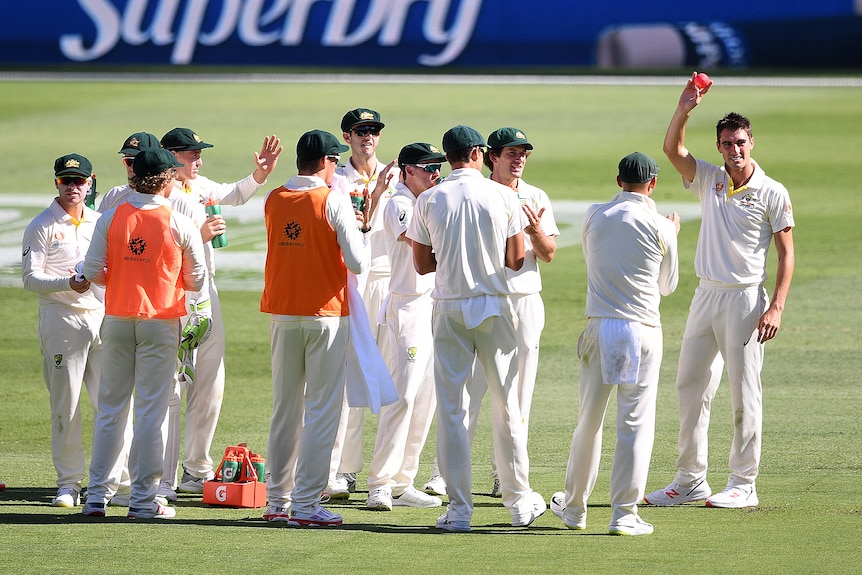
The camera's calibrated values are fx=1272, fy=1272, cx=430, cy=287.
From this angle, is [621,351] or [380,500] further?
[380,500]

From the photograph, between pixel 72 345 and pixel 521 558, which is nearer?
pixel 521 558

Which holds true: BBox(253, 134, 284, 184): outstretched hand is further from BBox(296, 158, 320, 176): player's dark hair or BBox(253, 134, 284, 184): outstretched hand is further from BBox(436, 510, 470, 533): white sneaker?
BBox(436, 510, 470, 533): white sneaker

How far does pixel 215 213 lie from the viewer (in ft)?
24.6

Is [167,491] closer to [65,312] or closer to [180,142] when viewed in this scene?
[65,312]

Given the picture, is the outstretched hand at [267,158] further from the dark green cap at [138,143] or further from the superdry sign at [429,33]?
the superdry sign at [429,33]

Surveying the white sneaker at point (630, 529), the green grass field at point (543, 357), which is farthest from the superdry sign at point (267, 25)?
the white sneaker at point (630, 529)

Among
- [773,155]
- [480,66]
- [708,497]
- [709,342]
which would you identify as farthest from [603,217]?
[480,66]

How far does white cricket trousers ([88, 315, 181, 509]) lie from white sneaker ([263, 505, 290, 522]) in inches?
23.0

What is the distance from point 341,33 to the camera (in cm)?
2731

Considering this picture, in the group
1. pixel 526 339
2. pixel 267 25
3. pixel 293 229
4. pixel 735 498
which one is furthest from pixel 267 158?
pixel 267 25

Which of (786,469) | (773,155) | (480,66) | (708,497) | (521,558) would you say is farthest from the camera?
(480,66)

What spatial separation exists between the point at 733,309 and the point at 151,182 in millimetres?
3225

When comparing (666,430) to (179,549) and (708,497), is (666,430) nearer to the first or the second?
(708,497)

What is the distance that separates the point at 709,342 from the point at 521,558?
212 cm
